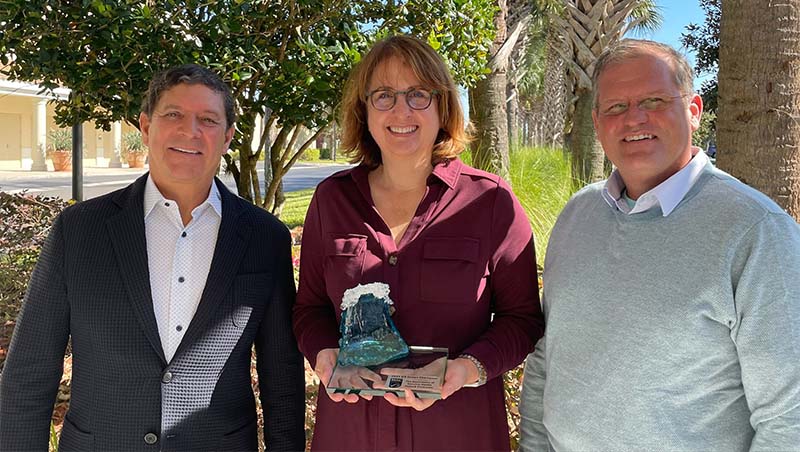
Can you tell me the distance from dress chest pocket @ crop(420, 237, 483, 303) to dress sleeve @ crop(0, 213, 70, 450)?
1.29 metres

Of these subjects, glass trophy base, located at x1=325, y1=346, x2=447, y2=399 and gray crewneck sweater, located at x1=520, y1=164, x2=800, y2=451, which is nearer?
gray crewneck sweater, located at x1=520, y1=164, x2=800, y2=451

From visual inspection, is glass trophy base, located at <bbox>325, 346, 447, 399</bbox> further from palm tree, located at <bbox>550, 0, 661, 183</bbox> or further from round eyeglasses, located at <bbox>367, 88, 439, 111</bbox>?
palm tree, located at <bbox>550, 0, 661, 183</bbox>

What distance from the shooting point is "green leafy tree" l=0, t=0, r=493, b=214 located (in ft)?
12.7

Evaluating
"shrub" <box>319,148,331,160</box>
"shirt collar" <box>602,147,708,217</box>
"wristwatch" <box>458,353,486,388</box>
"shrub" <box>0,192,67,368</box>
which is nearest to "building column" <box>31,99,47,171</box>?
"shrub" <box>319,148,331,160</box>

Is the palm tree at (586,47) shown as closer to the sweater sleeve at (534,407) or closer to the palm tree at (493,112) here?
the palm tree at (493,112)

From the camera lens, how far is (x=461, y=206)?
240cm

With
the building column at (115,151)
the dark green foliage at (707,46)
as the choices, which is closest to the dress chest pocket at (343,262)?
the dark green foliage at (707,46)

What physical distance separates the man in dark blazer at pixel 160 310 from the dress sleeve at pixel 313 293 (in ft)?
0.32

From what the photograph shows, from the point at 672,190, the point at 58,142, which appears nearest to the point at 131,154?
the point at 58,142

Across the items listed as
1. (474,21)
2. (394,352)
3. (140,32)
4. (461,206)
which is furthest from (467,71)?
(394,352)

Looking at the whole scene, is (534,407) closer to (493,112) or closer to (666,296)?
(666,296)

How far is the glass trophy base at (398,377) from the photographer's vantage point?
194cm

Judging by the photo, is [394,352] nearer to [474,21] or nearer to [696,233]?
[696,233]

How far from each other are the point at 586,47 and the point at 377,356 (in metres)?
A: 6.67
